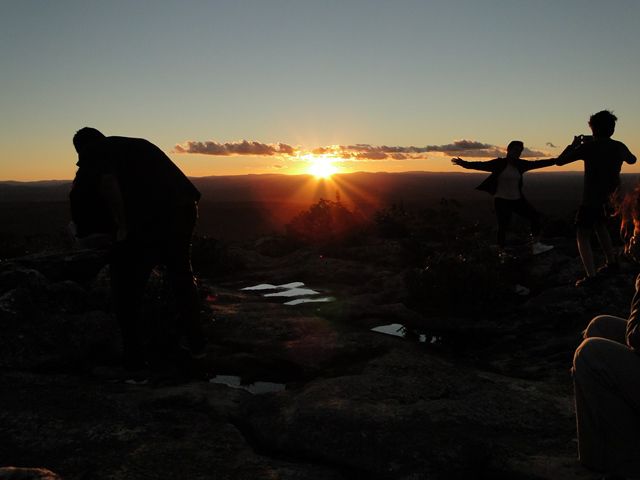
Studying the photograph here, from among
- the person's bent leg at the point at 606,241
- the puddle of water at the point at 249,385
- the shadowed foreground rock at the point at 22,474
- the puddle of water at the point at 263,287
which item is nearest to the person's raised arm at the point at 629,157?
the person's bent leg at the point at 606,241

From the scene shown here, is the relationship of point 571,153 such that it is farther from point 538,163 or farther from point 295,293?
point 295,293

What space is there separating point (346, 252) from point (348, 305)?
452 cm

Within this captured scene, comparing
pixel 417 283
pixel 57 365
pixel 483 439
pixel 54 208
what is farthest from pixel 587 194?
pixel 54 208

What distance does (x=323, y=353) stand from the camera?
4.93 m

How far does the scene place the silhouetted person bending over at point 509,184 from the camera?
8430mm

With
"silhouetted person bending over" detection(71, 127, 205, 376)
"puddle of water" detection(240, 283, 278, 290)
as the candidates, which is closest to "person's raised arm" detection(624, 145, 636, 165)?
"silhouetted person bending over" detection(71, 127, 205, 376)

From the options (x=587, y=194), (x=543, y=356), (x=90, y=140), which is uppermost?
(x=90, y=140)

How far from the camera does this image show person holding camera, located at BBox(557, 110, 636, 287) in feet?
20.5

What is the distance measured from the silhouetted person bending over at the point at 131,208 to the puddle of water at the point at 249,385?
→ 0.67m

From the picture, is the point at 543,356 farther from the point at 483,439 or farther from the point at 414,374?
the point at 483,439

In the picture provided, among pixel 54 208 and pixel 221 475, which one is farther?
pixel 54 208

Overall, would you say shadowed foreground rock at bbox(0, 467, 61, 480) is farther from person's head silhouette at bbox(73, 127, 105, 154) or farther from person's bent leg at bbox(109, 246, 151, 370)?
person's head silhouette at bbox(73, 127, 105, 154)

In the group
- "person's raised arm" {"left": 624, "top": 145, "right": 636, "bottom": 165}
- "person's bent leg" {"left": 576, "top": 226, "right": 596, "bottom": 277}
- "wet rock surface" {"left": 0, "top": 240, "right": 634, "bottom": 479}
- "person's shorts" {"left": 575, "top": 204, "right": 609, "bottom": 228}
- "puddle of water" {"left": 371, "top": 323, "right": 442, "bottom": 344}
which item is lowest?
"puddle of water" {"left": 371, "top": 323, "right": 442, "bottom": 344}

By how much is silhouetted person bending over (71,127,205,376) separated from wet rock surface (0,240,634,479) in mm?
718
